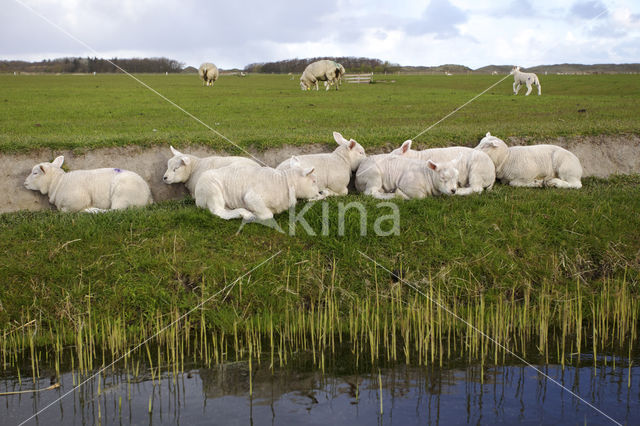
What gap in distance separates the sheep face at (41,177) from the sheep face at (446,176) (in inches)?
301

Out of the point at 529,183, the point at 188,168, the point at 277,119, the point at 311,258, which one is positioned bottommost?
the point at 311,258

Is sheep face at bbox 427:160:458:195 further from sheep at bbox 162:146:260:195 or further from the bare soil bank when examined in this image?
sheep at bbox 162:146:260:195

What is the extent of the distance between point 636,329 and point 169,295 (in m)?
6.84

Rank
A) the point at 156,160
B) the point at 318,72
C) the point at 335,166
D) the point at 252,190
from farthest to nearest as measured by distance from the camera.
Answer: the point at 318,72, the point at 156,160, the point at 335,166, the point at 252,190

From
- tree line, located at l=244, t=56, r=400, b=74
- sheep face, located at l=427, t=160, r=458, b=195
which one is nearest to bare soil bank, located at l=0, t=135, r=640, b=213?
sheep face, located at l=427, t=160, r=458, b=195

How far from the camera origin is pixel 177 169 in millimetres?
13227

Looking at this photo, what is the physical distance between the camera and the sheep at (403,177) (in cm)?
1225

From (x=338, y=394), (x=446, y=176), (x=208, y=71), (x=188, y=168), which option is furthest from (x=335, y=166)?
(x=208, y=71)

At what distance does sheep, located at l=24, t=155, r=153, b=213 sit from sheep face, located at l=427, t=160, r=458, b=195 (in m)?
5.75

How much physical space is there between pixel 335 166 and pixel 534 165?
4.27 meters

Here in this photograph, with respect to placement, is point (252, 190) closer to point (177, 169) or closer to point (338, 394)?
point (177, 169)

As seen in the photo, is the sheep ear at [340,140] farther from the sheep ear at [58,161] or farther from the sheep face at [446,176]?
the sheep ear at [58,161]

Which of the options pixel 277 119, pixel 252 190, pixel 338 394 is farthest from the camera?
pixel 277 119

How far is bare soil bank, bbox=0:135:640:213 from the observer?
44.6 feet
